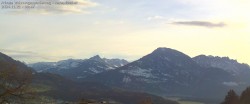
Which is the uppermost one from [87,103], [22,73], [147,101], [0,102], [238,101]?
[22,73]

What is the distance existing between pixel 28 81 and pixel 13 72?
1061mm

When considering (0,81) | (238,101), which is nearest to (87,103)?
(0,81)

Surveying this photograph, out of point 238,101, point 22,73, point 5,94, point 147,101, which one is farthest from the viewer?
point 238,101

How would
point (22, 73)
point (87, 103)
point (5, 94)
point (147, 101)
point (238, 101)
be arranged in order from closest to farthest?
point (5, 94), point (22, 73), point (87, 103), point (147, 101), point (238, 101)

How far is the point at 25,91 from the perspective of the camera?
2742cm

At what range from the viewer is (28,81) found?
2727 centimetres

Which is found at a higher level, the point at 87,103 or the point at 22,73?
the point at 22,73

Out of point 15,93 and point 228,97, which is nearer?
point 15,93

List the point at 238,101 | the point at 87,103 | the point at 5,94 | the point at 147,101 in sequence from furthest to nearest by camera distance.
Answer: the point at 238,101 → the point at 147,101 → the point at 87,103 → the point at 5,94

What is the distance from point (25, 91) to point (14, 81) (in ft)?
3.10

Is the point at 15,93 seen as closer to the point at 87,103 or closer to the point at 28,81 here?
the point at 28,81

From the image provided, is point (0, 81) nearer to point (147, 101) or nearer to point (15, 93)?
point (15, 93)

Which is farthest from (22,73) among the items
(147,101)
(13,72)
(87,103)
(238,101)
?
(238,101)

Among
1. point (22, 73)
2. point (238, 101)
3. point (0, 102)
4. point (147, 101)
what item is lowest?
point (238, 101)
